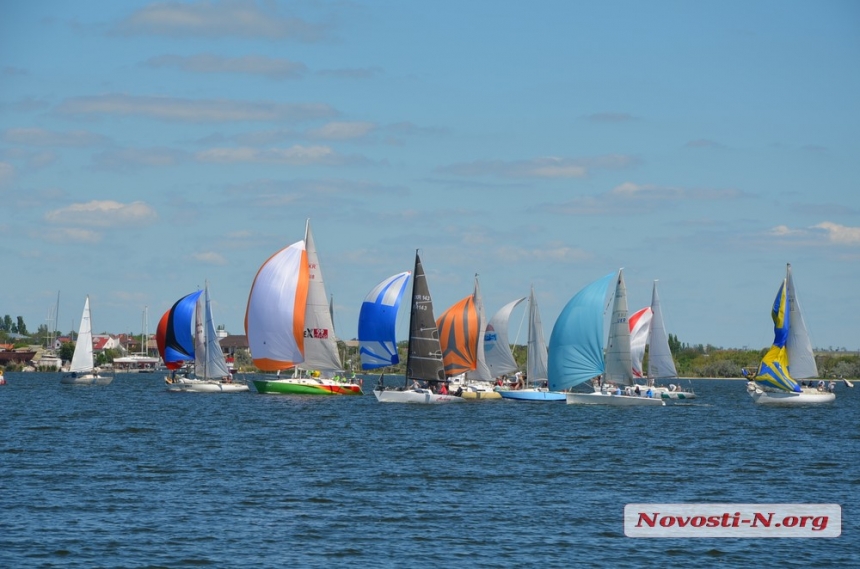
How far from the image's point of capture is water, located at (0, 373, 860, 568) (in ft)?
82.4

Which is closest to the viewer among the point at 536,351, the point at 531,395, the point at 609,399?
the point at 609,399

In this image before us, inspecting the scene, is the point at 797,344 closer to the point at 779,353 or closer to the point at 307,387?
the point at 779,353

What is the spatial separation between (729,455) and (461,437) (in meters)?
11.7

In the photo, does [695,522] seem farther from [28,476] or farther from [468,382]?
[468,382]

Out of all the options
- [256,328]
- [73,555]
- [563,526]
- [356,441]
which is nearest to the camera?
[73,555]

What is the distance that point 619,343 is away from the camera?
73.6 meters

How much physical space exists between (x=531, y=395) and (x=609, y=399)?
9104 millimetres

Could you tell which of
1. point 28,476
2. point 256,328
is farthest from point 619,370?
point 28,476

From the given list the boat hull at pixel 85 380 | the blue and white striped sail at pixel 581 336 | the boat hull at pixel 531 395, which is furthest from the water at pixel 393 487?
the boat hull at pixel 85 380

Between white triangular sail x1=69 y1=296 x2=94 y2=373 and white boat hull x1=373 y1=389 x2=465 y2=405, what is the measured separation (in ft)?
139

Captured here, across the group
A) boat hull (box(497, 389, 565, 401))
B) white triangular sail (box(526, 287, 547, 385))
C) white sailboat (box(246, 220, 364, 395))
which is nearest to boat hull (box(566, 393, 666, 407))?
boat hull (box(497, 389, 565, 401))

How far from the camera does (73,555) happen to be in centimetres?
2428

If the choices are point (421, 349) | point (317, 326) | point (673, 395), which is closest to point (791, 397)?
point (673, 395)

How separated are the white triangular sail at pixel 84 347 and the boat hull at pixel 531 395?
135 ft
